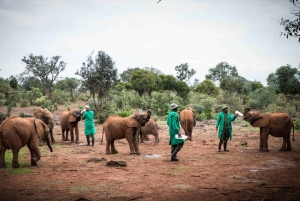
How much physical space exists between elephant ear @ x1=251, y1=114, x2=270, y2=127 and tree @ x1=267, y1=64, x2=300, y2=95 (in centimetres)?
3710

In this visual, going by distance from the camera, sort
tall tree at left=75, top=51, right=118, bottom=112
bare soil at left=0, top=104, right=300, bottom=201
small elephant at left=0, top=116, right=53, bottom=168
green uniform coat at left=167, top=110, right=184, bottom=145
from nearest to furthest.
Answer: bare soil at left=0, top=104, right=300, bottom=201
small elephant at left=0, top=116, right=53, bottom=168
green uniform coat at left=167, top=110, right=184, bottom=145
tall tree at left=75, top=51, right=118, bottom=112

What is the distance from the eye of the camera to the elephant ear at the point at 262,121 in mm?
12782

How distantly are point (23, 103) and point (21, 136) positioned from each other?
3163 cm

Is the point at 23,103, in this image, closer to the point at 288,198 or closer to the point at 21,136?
the point at 21,136

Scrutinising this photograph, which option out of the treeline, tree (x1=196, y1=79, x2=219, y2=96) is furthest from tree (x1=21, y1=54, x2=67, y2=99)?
tree (x1=196, y1=79, x2=219, y2=96)

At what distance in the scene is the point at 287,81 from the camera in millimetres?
48250

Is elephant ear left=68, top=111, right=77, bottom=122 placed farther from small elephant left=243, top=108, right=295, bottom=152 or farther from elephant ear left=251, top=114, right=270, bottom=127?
small elephant left=243, top=108, right=295, bottom=152

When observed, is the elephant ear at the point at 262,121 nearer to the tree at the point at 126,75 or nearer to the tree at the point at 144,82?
the tree at the point at 144,82

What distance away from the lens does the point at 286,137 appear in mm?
12789

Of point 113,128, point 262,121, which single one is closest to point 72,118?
point 113,128

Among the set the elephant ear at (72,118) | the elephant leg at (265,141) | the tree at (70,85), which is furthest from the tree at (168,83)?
the elephant leg at (265,141)

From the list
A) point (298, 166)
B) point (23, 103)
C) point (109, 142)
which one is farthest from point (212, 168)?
point (23, 103)

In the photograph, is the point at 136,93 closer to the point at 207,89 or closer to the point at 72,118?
the point at 207,89

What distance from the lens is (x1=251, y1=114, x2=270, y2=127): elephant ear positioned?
1278cm
